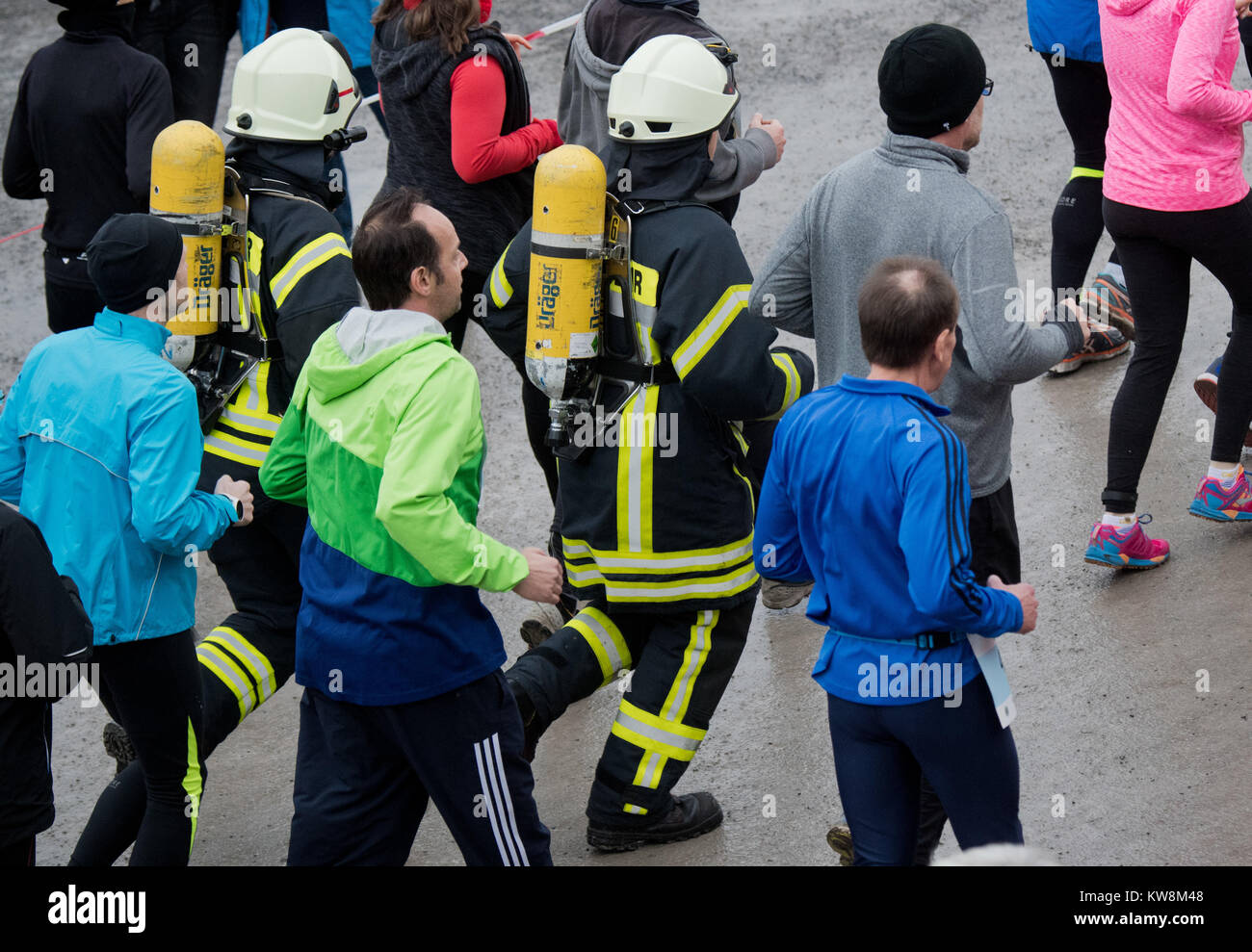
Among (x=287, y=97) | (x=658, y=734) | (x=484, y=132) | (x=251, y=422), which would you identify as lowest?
(x=658, y=734)

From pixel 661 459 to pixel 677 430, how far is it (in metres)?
0.09

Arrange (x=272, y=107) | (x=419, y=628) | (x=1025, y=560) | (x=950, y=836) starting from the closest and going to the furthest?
(x=419, y=628), (x=950, y=836), (x=272, y=107), (x=1025, y=560)

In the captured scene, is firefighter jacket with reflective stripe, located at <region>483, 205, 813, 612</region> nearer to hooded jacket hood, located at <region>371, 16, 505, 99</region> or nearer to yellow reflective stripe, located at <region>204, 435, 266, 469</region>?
yellow reflective stripe, located at <region>204, 435, 266, 469</region>

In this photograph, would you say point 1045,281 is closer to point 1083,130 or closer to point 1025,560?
point 1083,130

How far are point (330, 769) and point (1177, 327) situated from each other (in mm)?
2984

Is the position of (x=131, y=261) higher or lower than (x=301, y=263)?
higher

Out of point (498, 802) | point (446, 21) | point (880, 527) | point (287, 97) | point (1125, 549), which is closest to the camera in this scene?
point (880, 527)

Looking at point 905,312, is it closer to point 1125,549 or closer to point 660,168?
point 660,168

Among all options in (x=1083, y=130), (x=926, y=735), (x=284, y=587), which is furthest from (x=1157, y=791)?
(x=1083, y=130)

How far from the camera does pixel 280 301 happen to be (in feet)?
13.4

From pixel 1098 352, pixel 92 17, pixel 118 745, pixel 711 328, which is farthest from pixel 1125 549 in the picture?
pixel 92 17

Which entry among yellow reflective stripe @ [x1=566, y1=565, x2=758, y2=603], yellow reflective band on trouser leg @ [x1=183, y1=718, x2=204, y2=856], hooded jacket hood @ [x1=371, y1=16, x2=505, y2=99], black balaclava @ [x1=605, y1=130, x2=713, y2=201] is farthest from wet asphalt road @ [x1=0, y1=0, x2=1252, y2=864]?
hooded jacket hood @ [x1=371, y1=16, x2=505, y2=99]

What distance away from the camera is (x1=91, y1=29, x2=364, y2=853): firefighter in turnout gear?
4.07 metres

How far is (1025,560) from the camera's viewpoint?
5.06 meters
